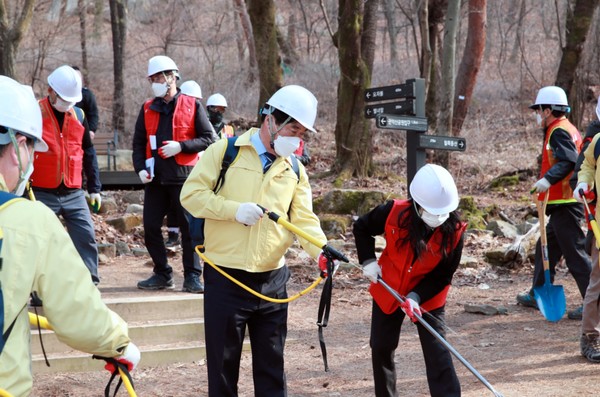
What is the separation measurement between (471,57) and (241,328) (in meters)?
14.3

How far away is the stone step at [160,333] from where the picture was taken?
6562 millimetres

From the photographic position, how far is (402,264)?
4.93 metres

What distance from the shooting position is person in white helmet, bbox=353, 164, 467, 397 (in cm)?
478

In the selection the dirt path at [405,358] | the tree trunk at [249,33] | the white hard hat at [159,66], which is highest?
the tree trunk at [249,33]

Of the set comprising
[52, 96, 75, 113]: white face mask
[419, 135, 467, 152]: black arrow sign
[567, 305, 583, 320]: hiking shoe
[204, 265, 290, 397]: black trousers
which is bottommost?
[567, 305, 583, 320]: hiking shoe

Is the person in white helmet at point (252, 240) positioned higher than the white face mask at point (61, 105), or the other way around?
the white face mask at point (61, 105)

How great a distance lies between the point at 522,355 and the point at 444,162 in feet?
29.3

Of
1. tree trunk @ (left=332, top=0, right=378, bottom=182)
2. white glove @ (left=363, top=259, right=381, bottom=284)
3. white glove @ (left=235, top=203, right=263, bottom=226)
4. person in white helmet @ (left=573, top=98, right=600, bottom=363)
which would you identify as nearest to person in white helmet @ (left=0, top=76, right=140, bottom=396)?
white glove @ (left=235, top=203, right=263, bottom=226)

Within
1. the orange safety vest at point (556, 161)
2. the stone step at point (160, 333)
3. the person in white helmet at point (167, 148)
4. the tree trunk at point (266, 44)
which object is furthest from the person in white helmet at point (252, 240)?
the tree trunk at point (266, 44)

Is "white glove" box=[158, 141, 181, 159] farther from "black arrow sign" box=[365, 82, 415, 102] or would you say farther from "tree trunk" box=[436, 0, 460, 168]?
"tree trunk" box=[436, 0, 460, 168]

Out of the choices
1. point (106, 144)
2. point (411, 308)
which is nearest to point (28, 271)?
point (411, 308)

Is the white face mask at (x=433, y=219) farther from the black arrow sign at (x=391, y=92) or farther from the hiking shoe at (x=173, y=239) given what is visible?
the hiking shoe at (x=173, y=239)

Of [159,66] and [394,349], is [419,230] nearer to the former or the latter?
[394,349]

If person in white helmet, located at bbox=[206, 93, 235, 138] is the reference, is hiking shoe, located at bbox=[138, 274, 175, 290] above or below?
below
